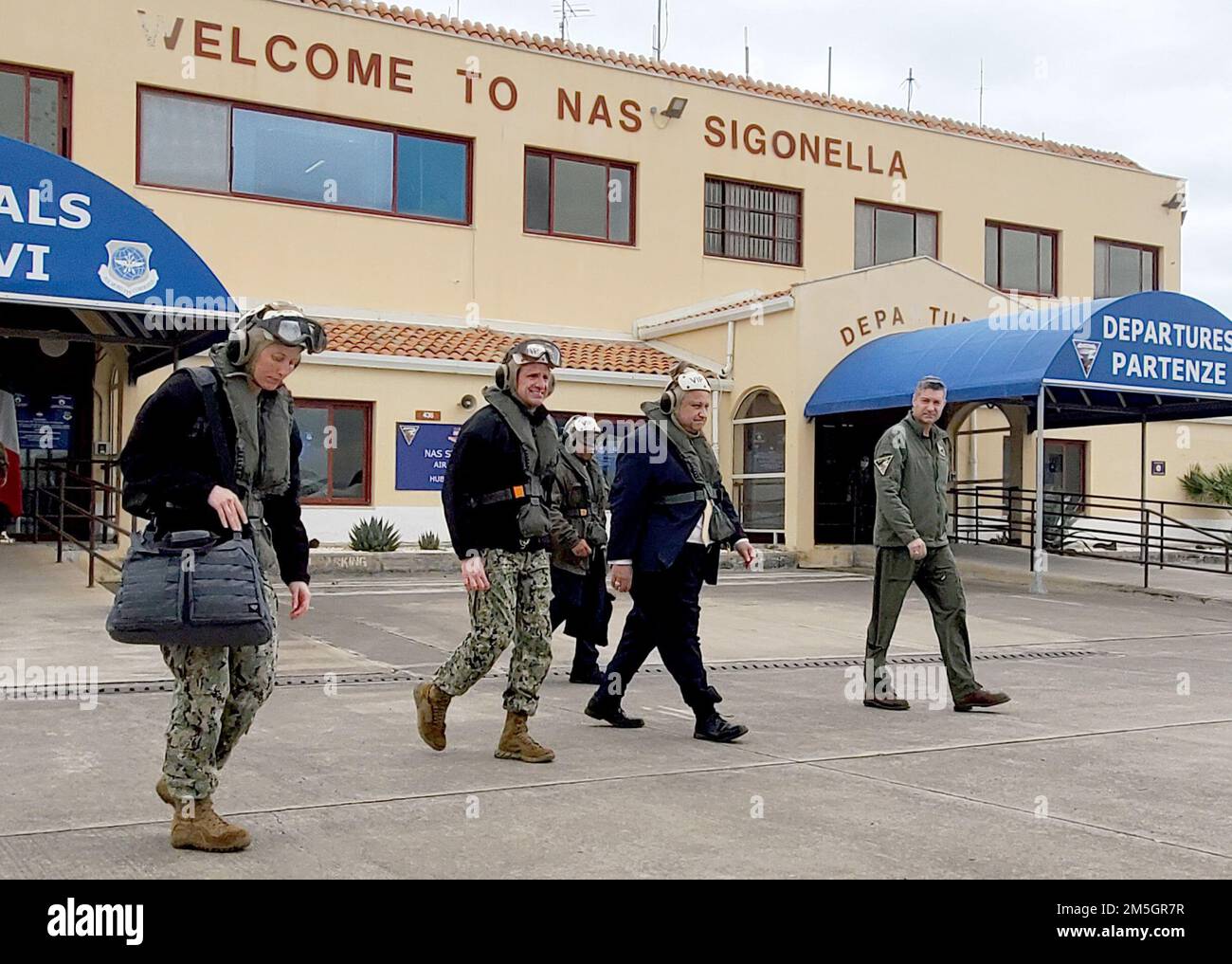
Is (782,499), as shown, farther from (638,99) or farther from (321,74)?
(321,74)

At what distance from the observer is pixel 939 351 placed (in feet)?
61.1

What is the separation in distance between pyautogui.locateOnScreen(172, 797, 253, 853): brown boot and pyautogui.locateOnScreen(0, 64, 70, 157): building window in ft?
53.1

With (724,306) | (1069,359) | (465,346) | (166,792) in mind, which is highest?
(724,306)

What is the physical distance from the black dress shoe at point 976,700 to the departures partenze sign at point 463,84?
15829 mm

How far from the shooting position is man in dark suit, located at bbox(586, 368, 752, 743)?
6891mm

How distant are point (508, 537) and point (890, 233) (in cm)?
2072

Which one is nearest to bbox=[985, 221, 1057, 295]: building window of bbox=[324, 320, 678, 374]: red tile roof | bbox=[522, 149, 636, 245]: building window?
bbox=[522, 149, 636, 245]: building window

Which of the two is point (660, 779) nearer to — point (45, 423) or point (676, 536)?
point (676, 536)

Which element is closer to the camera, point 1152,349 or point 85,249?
point 85,249

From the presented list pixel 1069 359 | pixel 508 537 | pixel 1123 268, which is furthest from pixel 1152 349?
pixel 508 537

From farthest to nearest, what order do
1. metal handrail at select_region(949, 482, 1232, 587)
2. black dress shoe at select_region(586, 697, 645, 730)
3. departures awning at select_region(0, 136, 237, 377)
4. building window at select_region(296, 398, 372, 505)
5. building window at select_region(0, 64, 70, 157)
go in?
metal handrail at select_region(949, 482, 1232, 587) → building window at select_region(296, 398, 372, 505) → building window at select_region(0, 64, 70, 157) → departures awning at select_region(0, 136, 237, 377) → black dress shoe at select_region(586, 697, 645, 730)

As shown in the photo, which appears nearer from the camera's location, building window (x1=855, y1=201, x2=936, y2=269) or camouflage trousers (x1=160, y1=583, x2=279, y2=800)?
camouflage trousers (x1=160, y1=583, x2=279, y2=800)

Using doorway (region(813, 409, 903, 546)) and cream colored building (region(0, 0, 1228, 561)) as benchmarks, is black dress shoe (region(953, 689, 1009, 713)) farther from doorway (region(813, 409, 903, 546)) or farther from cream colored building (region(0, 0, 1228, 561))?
doorway (region(813, 409, 903, 546))

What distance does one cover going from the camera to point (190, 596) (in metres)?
4.42
